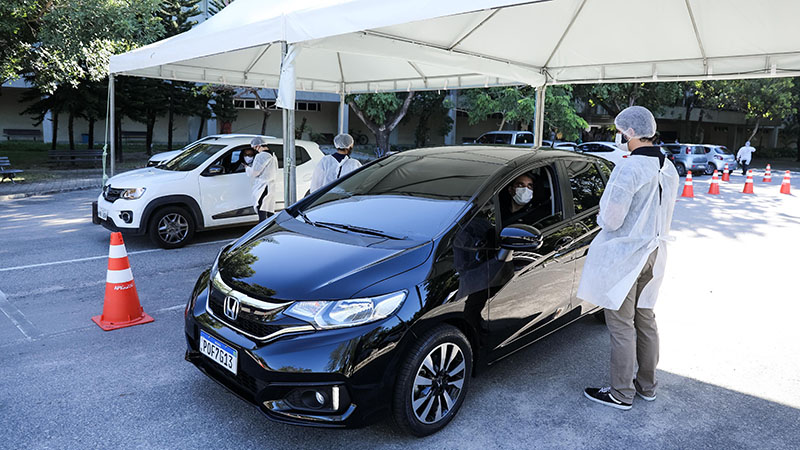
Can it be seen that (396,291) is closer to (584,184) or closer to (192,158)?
(584,184)

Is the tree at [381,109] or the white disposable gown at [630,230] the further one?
the tree at [381,109]

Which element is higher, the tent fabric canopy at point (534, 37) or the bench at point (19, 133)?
the tent fabric canopy at point (534, 37)

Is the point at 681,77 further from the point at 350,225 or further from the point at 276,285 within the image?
the point at 276,285

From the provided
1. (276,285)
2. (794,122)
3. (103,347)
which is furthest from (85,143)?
(794,122)

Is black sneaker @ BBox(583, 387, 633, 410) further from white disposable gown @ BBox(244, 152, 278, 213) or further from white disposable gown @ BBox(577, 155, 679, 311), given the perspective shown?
white disposable gown @ BBox(244, 152, 278, 213)

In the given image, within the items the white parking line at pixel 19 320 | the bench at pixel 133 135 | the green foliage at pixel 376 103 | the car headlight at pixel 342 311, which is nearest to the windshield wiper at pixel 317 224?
the car headlight at pixel 342 311

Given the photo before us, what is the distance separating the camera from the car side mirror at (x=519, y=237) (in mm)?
3400

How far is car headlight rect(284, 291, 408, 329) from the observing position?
2.84 m

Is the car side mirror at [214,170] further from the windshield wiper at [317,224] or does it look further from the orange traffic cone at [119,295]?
the windshield wiper at [317,224]

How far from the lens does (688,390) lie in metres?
3.92

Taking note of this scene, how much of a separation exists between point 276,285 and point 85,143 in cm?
3166

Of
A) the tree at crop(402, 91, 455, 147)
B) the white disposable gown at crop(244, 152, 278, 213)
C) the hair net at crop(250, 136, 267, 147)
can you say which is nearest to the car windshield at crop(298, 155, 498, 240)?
the white disposable gown at crop(244, 152, 278, 213)

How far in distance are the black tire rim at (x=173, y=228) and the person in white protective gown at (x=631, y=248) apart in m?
6.11

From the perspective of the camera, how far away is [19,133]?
28562 millimetres
